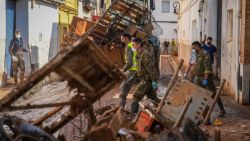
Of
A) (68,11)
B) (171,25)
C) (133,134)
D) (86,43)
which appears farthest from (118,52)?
(171,25)

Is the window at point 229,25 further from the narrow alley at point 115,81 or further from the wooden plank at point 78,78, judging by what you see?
the wooden plank at point 78,78

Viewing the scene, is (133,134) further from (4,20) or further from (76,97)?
(4,20)

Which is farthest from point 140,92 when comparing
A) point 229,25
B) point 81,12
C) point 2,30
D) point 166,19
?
point 166,19

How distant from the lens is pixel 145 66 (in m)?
11.2

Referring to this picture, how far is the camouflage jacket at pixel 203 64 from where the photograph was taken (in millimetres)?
11328

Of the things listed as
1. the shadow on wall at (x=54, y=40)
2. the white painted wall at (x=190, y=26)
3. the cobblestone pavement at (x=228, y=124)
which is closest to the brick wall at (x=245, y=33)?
the cobblestone pavement at (x=228, y=124)

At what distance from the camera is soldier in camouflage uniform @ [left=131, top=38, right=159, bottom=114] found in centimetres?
1099

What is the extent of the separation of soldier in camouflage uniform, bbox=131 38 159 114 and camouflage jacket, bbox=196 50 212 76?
0.98m

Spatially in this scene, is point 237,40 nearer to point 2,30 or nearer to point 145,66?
point 145,66

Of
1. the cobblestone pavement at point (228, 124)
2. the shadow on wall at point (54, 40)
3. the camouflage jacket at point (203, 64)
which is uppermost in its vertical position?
the shadow on wall at point (54, 40)

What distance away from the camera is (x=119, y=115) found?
21.4 feet

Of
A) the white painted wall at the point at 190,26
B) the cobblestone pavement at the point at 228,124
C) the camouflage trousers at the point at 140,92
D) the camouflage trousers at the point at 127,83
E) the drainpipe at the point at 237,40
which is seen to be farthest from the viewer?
the white painted wall at the point at 190,26

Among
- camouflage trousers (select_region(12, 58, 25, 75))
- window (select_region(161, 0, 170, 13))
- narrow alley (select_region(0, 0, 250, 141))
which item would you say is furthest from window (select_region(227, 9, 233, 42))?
window (select_region(161, 0, 170, 13))

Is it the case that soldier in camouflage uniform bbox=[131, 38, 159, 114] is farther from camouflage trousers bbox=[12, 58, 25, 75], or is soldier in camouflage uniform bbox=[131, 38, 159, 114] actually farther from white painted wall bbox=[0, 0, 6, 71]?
white painted wall bbox=[0, 0, 6, 71]
